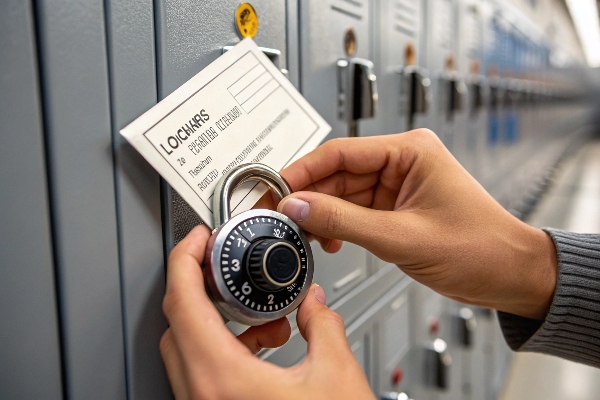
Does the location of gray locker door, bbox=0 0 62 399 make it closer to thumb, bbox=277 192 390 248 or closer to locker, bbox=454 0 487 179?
thumb, bbox=277 192 390 248

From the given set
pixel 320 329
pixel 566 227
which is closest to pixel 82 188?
pixel 320 329

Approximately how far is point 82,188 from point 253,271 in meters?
0.23

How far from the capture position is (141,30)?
636 millimetres

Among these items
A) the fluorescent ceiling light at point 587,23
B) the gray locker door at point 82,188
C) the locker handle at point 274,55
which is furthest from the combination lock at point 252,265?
the fluorescent ceiling light at point 587,23

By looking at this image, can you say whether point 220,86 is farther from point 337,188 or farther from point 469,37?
point 469,37

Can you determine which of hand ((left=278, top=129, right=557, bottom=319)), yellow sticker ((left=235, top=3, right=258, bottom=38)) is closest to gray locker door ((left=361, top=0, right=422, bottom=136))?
hand ((left=278, top=129, right=557, bottom=319))

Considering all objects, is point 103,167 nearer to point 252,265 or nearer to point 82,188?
point 82,188

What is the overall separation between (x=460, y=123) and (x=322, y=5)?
47.8 inches

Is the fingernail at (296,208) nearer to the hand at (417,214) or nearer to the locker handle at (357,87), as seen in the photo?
the hand at (417,214)

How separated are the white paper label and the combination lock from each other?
45 millimetres

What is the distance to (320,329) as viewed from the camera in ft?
1.96

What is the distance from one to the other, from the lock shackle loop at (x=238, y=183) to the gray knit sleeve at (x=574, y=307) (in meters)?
0.63

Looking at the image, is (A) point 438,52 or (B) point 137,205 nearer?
(B) point 137,205

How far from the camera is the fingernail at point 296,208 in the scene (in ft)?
2.34
